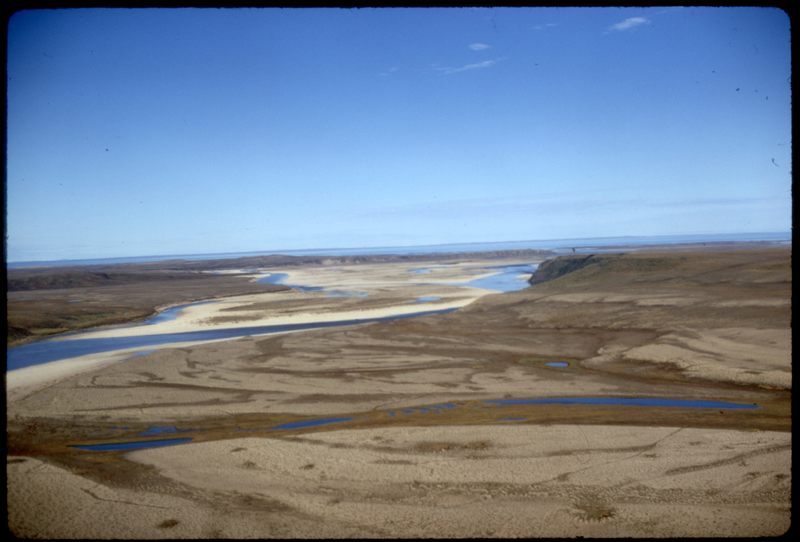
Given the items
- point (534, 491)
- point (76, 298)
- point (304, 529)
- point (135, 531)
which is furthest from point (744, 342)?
point (76, 298)

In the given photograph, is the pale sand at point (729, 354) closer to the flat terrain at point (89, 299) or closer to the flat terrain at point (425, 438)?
the flat terrain at point (425, 438)

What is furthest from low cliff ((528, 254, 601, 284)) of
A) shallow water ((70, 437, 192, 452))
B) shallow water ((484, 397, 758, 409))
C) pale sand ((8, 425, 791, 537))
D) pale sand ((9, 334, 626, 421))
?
shallow water ((70, 437, 192, 452))

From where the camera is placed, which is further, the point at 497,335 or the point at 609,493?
the point at 497,335

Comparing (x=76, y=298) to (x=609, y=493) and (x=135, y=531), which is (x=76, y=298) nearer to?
(x=135, y=531)

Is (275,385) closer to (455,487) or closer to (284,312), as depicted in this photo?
(455,487)

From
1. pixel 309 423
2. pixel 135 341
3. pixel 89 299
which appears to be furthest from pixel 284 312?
pixel 309 423

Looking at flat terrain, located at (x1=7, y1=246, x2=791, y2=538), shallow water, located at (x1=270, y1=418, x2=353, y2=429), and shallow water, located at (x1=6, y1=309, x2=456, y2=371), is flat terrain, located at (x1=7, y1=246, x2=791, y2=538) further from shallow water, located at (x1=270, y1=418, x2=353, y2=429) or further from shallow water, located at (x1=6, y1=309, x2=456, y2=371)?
shallow water, located at (x1=6, y1=309, x2=456, y2=371)
